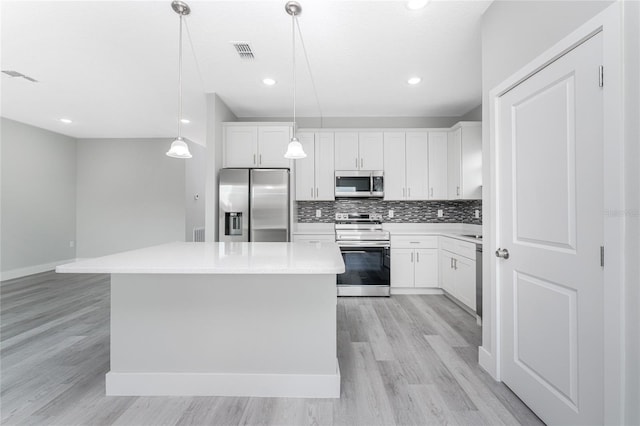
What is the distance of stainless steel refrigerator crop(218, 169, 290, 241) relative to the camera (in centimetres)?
376

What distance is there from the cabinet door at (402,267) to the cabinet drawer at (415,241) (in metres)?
0.07

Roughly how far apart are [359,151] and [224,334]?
3.22m

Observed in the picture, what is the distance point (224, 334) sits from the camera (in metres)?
1.86

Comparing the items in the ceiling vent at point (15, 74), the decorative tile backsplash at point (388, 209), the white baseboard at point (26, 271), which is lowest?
the white baseboard at point (26, 271)

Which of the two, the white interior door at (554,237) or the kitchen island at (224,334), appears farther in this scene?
the kitchen island at (224,334)

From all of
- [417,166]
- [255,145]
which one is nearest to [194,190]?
[255,145]

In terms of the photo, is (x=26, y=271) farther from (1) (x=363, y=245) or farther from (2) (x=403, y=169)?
(2) (x=403, y=169)

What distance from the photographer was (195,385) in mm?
1841

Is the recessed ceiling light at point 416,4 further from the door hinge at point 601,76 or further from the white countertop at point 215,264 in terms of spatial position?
the white countertop at point 215,264

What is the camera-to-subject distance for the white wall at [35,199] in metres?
4.76

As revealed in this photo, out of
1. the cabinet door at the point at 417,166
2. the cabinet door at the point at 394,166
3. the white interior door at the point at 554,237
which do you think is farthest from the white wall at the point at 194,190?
the white interior door at the point at 554,237

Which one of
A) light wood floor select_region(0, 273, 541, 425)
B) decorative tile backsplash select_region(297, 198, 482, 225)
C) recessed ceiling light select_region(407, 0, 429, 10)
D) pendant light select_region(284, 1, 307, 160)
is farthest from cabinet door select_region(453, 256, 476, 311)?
recessed ceiling light select_region(407, 0, 429, 10)

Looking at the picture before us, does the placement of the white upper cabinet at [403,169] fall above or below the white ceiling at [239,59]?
below

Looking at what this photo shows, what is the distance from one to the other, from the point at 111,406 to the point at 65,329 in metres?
1.64
